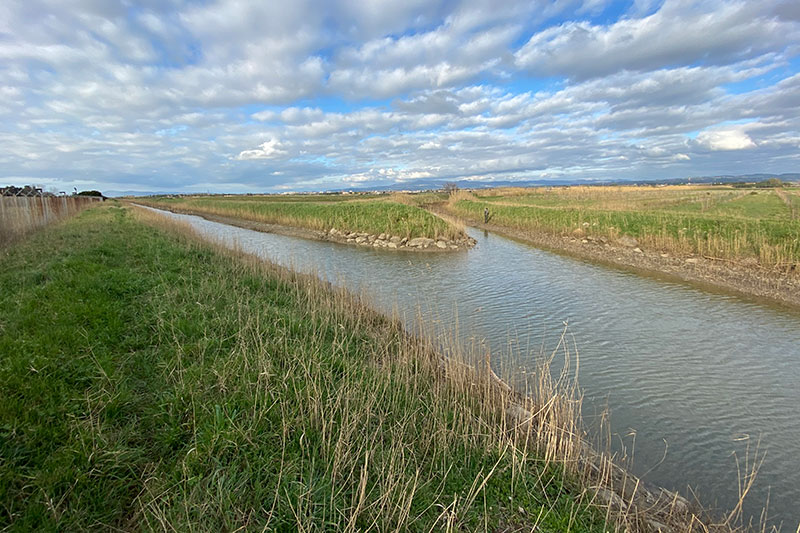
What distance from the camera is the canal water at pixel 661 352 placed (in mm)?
5137

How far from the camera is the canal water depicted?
5.14 metres

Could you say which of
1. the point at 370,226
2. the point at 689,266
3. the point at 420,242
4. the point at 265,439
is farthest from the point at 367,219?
the point at 265,439

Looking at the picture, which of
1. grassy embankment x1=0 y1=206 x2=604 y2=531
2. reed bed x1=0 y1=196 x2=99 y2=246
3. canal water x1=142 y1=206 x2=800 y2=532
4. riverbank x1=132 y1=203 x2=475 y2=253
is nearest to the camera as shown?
grassy embankment x1=0 y1=206 x2=604 y2=531

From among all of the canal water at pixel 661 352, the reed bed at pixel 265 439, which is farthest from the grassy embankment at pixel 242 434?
the canal water at pixel 661 352

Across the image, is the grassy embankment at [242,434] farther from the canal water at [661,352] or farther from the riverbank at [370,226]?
the riverbank at [370,226]

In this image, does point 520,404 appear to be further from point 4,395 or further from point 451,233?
point 451,233

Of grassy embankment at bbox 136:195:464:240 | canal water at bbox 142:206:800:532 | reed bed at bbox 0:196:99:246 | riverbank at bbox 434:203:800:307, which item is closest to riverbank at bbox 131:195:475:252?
grassy embankment at bbox 136:195:464:240

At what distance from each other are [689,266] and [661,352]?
34.8ft

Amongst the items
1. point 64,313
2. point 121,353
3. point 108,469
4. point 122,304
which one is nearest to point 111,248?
point 122,304

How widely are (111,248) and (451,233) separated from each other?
1808 centimetres

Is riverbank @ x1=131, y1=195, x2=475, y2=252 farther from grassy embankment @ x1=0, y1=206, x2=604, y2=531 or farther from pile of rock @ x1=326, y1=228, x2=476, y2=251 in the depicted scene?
grassy embankment @ x1=0, y1=206, x2=604, y2=531

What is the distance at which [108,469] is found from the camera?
3297mm

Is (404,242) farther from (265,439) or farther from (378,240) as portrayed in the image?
(265,439)

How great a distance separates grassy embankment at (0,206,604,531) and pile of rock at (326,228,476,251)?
58.9 ft
